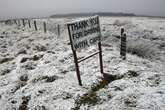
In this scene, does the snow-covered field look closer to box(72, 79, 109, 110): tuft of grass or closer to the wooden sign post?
box(72, 79, 109, 110): tuft of grass

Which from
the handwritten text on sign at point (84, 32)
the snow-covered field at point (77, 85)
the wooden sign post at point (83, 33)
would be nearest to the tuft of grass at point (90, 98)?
the snow-covered field at point (77, 85)

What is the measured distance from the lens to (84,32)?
5.32m

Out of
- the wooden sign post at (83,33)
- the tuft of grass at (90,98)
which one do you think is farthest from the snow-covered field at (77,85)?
Answer: the wooden sign post at (83,33)

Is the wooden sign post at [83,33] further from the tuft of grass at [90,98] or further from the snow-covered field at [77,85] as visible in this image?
the snow-covered field at [77,85]

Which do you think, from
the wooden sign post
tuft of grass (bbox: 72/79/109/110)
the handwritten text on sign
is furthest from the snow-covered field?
the handwritten text on sign

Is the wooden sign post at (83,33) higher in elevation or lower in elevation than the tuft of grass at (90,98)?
higher

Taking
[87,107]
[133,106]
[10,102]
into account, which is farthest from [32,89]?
[133,106]

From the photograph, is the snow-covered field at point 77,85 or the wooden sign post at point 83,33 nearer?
the snow-covered field at point 77,85

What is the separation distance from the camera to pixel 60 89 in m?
5.73

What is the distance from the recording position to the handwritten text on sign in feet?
16.3

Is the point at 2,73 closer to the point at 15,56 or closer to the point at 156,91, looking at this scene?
the point at 15,56

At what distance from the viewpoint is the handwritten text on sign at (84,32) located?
4961mm

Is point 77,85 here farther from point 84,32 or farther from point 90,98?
point 84,32

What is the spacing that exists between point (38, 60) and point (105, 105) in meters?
5.27
